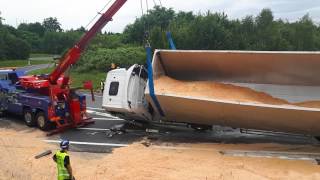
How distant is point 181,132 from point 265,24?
28.9m

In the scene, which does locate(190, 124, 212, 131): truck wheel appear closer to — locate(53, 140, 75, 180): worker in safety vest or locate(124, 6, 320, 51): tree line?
locate(53, 140, 75, 180): worker in safety vest

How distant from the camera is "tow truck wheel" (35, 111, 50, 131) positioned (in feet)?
48.0

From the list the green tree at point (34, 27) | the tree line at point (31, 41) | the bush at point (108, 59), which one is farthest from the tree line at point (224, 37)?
the green tree at point (34, 27)

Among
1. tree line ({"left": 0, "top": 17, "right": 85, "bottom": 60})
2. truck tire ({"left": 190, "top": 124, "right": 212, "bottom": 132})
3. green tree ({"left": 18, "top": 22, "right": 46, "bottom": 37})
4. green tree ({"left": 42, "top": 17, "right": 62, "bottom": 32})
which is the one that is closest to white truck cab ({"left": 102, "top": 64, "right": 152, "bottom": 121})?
truck tire ({"left": 190, "top": 124, "right": 212, "bottom": 132})

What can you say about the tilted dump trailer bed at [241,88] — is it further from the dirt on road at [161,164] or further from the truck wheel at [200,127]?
the dirt on road at [161,164]

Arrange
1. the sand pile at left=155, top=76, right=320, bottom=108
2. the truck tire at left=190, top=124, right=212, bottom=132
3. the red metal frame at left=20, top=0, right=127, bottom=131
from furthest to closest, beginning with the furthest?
the red metal frame at left=20, top=0, right=127, bottom=131 < the truck tire at left=190, top=124, right=212, bottom=132 < the sand pile at left=155, top=76, right=320, bottom=108

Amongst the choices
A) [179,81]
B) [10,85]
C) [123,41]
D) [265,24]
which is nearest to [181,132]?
[179,81]

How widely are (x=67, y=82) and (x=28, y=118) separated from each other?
6.26 ft

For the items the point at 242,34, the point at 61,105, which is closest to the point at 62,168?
the point at 61,105

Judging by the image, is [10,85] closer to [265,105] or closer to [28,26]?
[265,105]

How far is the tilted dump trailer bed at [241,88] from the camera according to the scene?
36.7ft

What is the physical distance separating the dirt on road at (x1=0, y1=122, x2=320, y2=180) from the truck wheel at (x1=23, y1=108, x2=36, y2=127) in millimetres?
2243

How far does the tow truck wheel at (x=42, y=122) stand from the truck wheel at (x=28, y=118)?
315 millimetres

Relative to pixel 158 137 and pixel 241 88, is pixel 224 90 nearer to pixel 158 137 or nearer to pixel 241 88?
pixel 241 88
